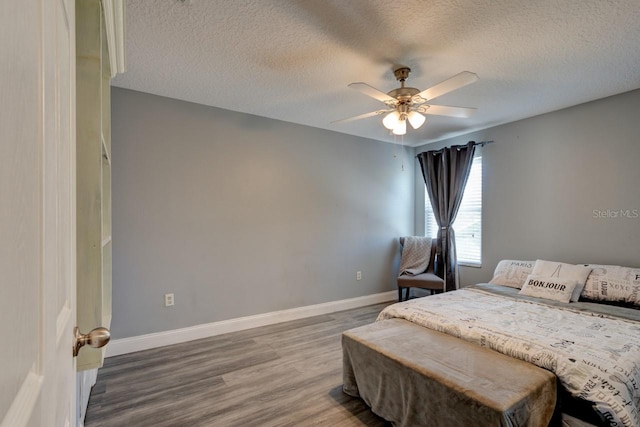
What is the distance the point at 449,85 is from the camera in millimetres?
2115

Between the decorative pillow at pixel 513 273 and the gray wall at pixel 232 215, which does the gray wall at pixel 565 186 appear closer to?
the decorative pillow at pixel 513 273

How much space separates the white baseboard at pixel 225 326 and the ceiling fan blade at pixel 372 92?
2.69 metres

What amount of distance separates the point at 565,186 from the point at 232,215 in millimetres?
3701

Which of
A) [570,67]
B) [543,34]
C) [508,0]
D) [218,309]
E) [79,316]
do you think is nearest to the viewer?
[79,316]

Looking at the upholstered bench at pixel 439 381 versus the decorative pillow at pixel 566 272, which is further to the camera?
the decorative pillow at pixel 566 272

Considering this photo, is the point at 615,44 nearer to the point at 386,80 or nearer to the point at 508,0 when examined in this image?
the point at 508,0

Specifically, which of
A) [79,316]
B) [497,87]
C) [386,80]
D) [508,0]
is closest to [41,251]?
[79,316]

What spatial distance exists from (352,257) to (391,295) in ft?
3.16

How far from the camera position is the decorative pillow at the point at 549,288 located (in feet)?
9.22

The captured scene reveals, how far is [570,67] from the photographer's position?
2.52 meters

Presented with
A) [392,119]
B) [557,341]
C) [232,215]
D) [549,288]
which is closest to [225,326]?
[232,215]

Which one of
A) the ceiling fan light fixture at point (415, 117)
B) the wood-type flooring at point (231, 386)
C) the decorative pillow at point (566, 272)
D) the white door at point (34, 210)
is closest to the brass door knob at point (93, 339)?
the white door at point (34, 210)

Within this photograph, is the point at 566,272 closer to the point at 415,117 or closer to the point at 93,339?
the point at 415,117

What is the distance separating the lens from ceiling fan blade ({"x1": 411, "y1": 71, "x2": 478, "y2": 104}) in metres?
1.97
